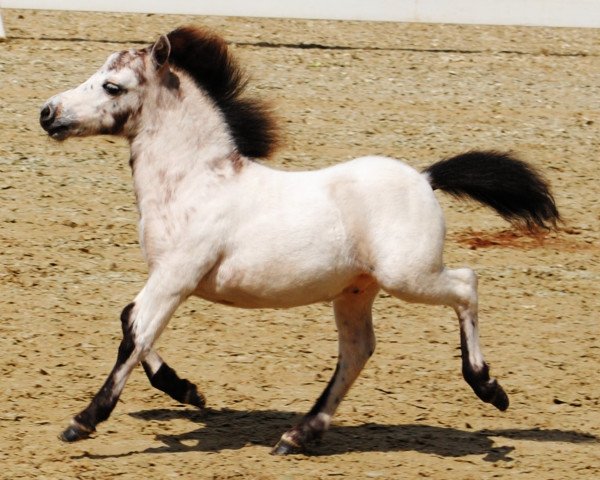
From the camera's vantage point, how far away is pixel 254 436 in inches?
228

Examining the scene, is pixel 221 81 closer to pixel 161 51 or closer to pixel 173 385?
pixel 161 51

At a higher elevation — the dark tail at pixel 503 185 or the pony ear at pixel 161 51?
the pony ear at pixel 161 51

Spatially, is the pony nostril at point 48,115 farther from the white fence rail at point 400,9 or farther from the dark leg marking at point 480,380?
the white fence rail at point 400,9

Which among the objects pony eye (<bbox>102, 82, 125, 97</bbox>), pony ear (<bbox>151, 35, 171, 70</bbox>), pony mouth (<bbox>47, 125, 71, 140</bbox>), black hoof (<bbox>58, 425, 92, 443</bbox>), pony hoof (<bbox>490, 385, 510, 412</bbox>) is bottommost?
black hoof (<bbox>58, 425, 92, 443</bbox>)

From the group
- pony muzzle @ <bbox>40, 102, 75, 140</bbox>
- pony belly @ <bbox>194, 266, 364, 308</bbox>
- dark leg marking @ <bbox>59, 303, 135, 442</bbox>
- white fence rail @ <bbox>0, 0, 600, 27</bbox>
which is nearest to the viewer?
dark leg marking @ <bbox>59, 303, 135, 442</bbox>

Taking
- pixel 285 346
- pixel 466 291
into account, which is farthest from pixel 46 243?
pixel 466 291

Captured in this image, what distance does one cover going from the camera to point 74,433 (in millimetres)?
5332

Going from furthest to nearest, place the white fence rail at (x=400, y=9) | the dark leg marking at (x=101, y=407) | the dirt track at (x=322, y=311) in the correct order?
the white fence rail at (x=400, y=9)
the dirt track at (x=322, y=311)
the dark leg marking at (x=101, y=407)

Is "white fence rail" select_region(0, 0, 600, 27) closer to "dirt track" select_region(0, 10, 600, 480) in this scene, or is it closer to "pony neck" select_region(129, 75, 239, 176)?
"dirt track" select_region(0, 10, 600, 480)

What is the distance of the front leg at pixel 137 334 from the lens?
530cm

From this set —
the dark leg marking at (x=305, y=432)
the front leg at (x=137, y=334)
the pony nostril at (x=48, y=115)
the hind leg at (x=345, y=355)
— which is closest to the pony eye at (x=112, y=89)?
the pony nostril at (x=48, y=115)

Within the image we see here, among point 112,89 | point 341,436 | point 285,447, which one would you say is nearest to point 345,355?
point 341,436

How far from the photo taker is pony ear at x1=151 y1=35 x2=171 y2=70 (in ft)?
18.1

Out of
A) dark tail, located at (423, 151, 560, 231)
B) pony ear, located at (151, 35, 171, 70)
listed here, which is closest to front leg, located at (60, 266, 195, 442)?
pony ear, located at (151, 35, 171, 70)
